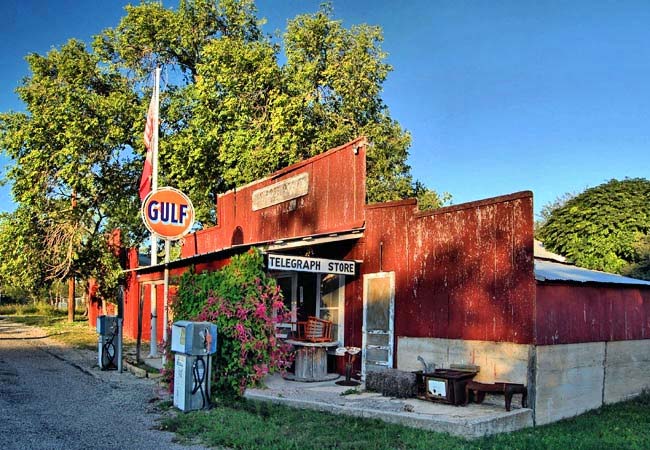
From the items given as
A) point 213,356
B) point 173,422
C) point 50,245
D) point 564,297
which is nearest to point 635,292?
point 564,297

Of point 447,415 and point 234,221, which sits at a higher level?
point 234,221

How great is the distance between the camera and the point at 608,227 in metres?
20.7

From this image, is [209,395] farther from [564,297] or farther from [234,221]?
[234,221]

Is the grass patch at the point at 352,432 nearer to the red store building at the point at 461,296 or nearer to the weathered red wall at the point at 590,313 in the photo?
the red store building at the point at 461,296

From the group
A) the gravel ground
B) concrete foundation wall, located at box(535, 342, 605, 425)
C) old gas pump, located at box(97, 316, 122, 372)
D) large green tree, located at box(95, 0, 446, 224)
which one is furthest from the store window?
large green tree, located at box(95, 0, 446, 224)

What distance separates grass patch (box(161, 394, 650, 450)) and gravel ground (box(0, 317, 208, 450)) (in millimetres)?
541

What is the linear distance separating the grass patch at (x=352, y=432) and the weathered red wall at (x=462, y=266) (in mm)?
1485

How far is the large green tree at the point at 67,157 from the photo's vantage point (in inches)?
885

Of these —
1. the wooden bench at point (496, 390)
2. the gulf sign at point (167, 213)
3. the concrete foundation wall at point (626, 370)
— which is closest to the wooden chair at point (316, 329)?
the wooden bench at point (496, 390)

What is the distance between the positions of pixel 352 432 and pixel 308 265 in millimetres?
3893

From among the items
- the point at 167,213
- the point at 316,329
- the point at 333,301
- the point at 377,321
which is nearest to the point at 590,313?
the point at 377,321

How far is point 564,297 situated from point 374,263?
11.6 feet

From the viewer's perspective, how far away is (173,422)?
832 cm

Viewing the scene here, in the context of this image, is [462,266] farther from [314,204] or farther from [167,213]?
[167,213]
